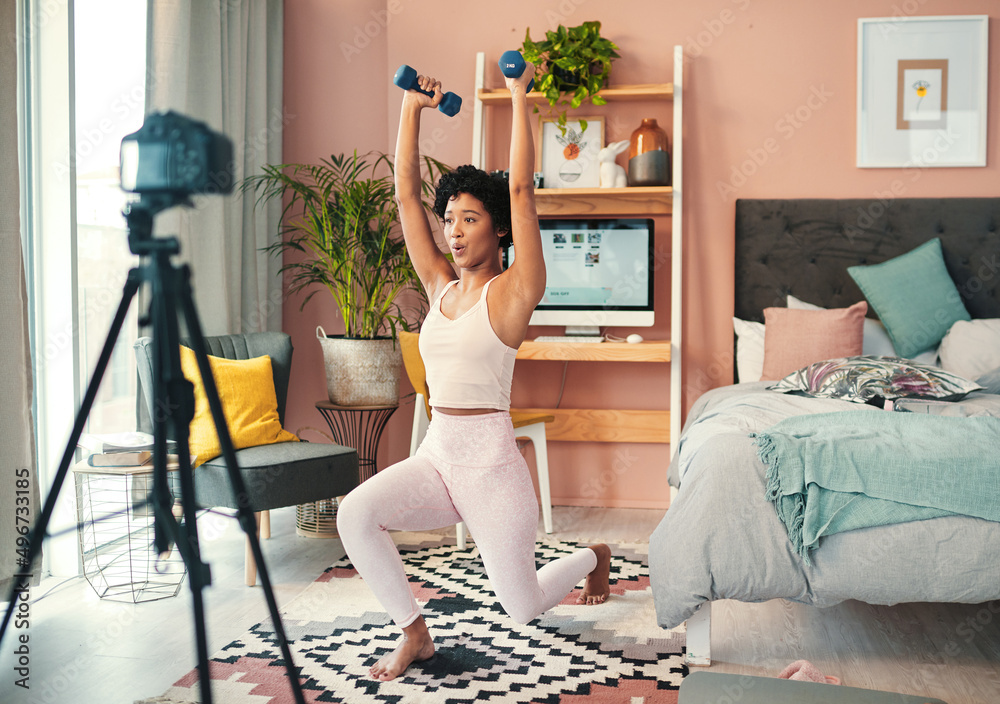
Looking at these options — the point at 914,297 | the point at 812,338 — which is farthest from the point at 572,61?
the point at 914,297

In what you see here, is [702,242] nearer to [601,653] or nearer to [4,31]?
[601,653]

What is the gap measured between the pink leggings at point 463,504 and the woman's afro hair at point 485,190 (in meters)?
0.46

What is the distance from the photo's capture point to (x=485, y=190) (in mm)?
1884

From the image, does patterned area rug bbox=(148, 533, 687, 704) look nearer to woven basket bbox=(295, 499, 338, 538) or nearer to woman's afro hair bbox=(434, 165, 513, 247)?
woven basket bbox=(295, 499, 338, 538)

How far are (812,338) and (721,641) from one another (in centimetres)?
155

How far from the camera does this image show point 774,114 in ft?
12.2

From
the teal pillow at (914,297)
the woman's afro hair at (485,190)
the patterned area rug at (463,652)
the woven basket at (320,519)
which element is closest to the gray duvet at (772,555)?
the patterned area rug at (463,652)

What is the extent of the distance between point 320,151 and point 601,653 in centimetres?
281

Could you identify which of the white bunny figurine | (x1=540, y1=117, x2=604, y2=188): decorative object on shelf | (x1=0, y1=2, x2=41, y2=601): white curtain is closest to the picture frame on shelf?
the white bunny figurine

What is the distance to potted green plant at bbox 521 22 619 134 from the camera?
3.60 m

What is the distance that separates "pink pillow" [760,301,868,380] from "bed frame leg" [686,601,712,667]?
5.14 feet

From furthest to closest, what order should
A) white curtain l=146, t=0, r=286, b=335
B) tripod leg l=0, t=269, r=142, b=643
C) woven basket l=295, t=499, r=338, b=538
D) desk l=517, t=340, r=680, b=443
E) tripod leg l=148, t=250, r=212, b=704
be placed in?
1. desk l=517, t=340, r=680, b=443
2. woven basket l=295, t=499, r=338, b=538
3. white curtain l=146, t=0, r=286, b=335
4. tripod leg l=0, t=269, r=142, b=643
5. tripod leg l=148, t=250, r=212, b=704

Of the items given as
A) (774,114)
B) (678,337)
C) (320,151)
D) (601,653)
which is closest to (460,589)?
(601,653)

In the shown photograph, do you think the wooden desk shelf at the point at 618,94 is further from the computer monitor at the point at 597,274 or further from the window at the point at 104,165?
the window at the point at 104,165
